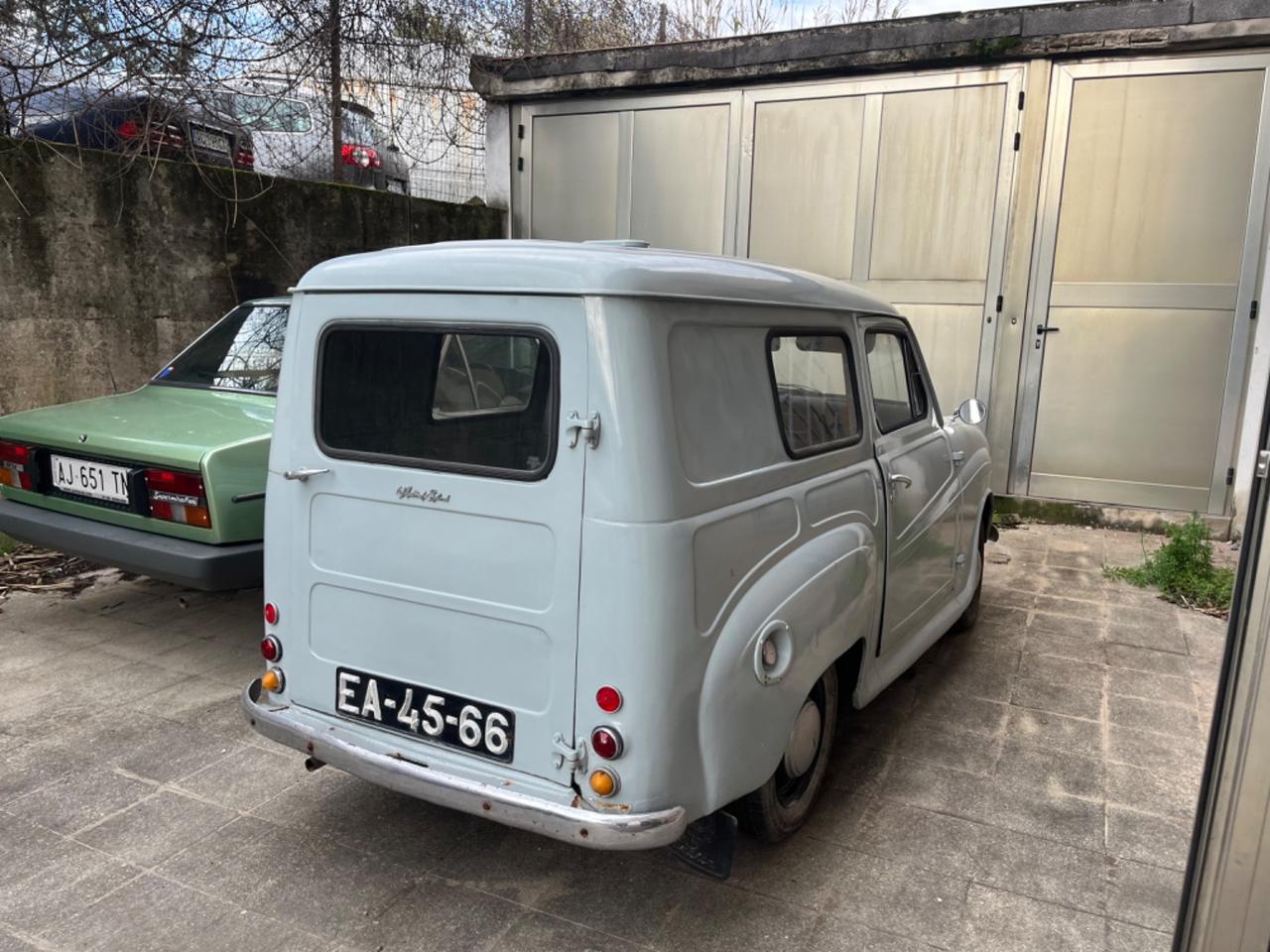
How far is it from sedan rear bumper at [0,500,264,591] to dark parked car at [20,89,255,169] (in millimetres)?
3380

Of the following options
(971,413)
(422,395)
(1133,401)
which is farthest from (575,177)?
(422,395)

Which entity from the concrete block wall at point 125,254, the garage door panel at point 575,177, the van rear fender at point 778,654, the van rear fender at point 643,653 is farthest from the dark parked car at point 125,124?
the van rear fender at point 778,654

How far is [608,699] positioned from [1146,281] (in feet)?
21.1

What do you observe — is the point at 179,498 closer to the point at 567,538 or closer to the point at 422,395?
the point at 422,395

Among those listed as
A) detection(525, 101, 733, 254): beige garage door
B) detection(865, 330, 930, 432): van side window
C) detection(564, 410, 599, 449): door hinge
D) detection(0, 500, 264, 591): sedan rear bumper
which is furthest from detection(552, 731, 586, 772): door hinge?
detection(525, 101, 733, 254): beige garage door

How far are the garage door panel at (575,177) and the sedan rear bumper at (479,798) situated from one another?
22.1 ft

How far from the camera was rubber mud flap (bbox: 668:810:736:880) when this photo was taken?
2.47m

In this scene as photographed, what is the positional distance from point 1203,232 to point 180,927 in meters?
7.54

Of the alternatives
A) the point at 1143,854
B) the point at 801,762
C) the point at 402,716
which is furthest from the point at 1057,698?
the point at 402,716

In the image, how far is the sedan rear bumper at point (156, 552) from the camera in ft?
12.3

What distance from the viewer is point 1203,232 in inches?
263

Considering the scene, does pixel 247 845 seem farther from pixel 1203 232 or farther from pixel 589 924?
pixel 1203 232

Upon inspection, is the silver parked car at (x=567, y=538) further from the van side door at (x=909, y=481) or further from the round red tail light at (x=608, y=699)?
the van side door at (x=909, y=481)

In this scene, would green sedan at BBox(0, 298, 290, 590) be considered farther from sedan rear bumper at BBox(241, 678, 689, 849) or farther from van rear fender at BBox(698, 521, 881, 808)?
van rear fender at BBox(698, 521, 881, 808)
